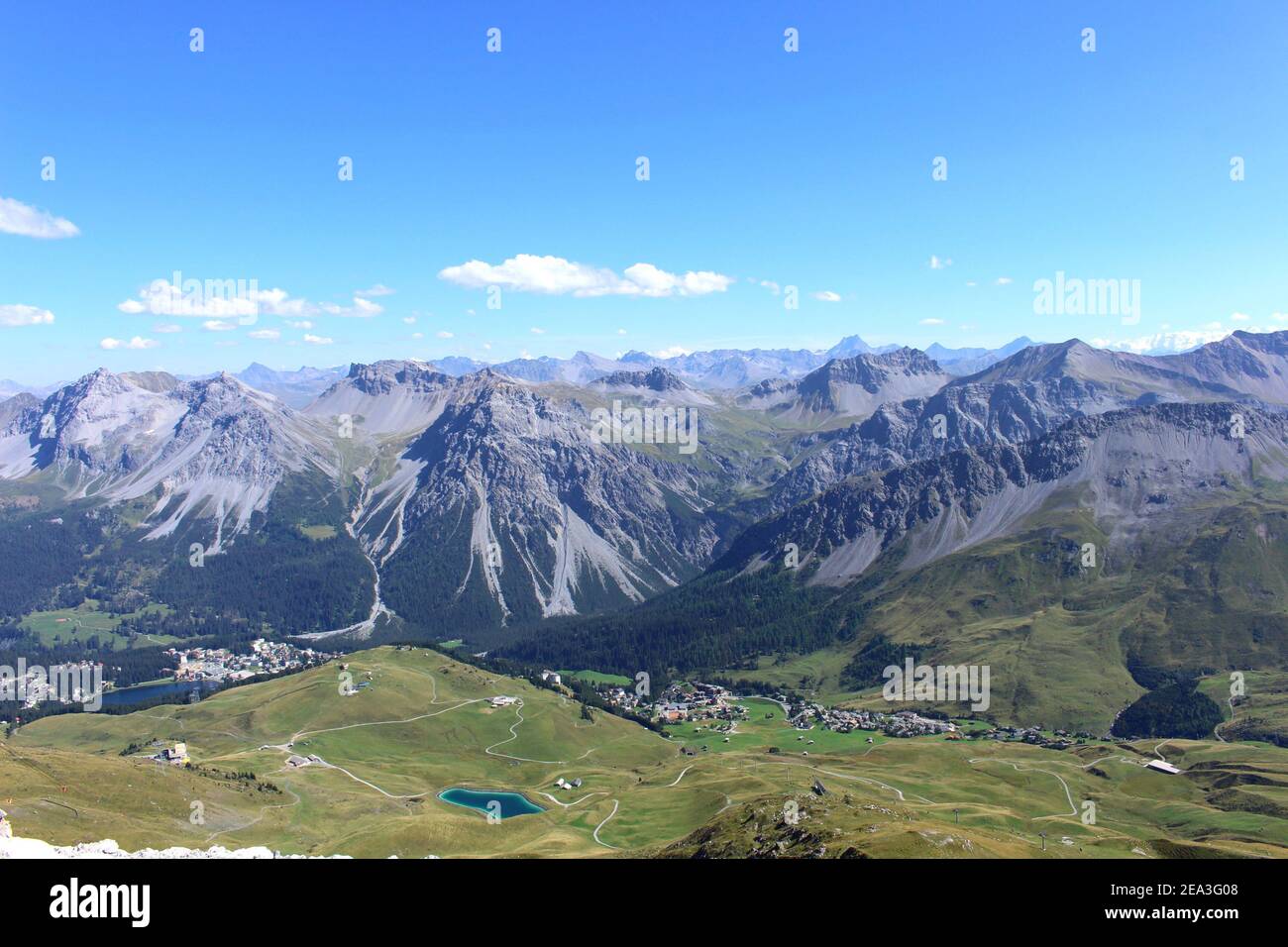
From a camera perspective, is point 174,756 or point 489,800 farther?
point 489,800

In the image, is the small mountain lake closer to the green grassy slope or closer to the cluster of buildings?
the green grassy slope

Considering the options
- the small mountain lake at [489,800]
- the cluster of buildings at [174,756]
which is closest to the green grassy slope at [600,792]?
the small mountain lake at [489,800]

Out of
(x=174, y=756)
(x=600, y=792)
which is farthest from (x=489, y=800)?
(x=174, y=756)

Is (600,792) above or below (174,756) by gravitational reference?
below

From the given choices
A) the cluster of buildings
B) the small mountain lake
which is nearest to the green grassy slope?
the small mountain lake

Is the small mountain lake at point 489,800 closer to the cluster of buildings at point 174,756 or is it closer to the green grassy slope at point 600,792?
the green grassy slope at point 600,792

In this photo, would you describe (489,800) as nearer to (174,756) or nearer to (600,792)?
(600,792)
